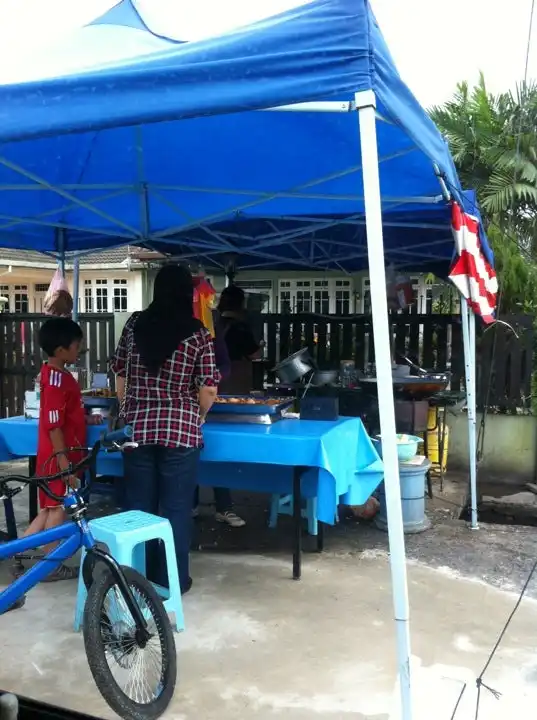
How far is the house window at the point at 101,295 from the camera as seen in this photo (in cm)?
1708

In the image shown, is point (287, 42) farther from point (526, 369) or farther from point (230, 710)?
point (526, 369)

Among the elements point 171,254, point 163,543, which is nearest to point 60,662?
point 163,543

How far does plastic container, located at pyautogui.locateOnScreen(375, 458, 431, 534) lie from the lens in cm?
476

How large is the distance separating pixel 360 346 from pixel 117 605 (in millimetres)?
5790

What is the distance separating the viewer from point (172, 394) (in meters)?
3.33

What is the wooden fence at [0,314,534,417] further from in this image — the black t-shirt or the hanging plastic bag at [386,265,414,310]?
the black t-shirt

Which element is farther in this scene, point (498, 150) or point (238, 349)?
point (498, 150)

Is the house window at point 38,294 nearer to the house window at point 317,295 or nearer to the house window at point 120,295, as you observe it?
the house window at point 120,295

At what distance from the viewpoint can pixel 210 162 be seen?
434 cm

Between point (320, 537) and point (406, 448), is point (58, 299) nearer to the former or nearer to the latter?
point (320, 537)

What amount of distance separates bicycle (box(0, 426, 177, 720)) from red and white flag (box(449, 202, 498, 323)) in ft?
9.35

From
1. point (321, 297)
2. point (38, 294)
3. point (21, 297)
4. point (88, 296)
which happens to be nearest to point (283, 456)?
point (321, 297)

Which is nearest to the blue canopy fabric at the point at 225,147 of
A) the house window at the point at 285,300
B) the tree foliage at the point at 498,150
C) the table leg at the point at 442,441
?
the table leg at the point at 442,441

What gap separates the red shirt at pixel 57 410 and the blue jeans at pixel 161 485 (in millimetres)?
520
